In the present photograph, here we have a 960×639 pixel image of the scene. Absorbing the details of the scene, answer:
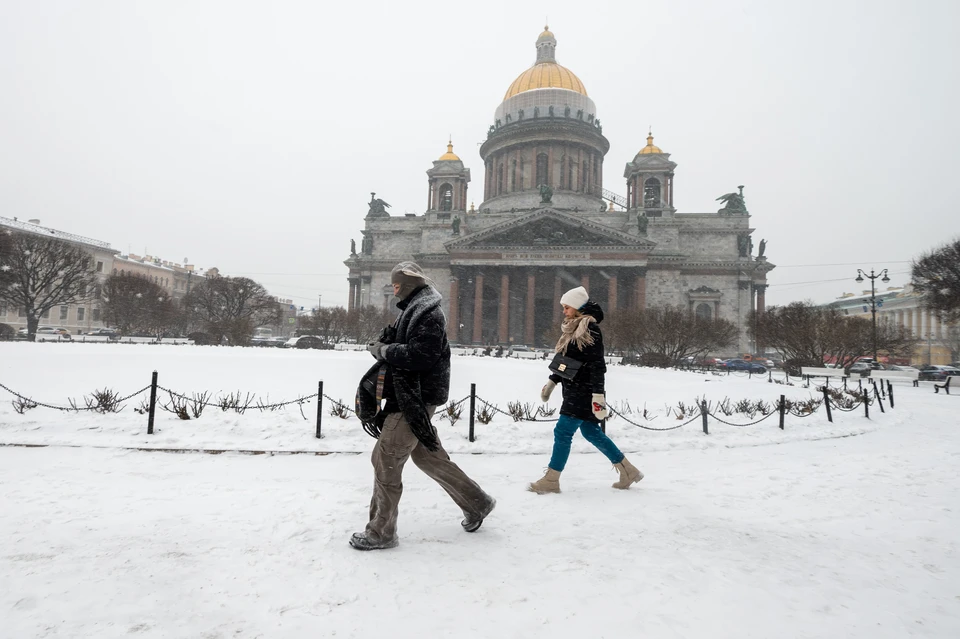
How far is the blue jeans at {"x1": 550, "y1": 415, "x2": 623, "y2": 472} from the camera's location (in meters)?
4.75

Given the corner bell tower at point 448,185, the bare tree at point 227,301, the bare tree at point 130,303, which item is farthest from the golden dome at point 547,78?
the bare tree at point 130,303

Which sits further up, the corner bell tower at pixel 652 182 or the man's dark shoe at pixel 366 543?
the corner bell tower at pixel 652 182

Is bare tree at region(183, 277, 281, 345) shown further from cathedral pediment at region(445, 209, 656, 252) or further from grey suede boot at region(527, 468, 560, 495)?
grey suede boot at region(527, 468, 560, 495)

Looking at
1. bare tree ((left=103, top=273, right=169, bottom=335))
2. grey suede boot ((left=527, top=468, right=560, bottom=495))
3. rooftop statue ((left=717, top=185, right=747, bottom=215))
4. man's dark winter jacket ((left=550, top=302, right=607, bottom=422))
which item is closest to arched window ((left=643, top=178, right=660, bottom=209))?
rooftop statue ((left=717, top=185, right=747, bottom=215))

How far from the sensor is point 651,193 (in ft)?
159

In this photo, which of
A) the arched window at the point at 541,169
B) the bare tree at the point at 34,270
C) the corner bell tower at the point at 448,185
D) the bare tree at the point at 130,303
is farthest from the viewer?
the arched window at the point at 541,169

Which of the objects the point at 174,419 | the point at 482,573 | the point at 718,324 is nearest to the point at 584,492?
the point at 482,573

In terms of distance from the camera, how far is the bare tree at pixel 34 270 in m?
31.0

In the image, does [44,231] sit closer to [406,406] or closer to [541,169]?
[541,169]

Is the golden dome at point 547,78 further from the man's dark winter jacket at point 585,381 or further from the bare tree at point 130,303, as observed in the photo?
the man's dark winter jacket at point 585,381

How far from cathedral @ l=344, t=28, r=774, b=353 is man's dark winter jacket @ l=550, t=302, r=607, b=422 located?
128ft

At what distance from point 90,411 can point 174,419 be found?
4.67ft

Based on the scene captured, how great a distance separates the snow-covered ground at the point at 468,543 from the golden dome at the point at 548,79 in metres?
54.1

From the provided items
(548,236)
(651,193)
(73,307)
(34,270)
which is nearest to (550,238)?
(548,236)
